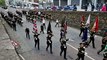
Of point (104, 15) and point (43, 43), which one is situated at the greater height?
point (104, 15)

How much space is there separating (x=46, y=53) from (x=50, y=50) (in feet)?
1.44

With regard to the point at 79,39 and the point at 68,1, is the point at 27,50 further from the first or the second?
the point at 68,1

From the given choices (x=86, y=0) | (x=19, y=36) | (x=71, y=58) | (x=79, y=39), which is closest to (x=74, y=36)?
(x=79, y=39)

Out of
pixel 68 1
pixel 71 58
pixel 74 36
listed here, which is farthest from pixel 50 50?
pixel 68 1

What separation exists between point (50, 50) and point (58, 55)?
1037 millimetres

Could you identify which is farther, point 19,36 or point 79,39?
point 19,36

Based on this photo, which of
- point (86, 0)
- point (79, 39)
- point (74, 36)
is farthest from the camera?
point (86, 0)

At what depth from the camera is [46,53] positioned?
59.4 ft

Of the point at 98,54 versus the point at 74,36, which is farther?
the point at 74,36

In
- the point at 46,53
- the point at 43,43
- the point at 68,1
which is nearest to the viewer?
the point at 46,53

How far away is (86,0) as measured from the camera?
4803 cm

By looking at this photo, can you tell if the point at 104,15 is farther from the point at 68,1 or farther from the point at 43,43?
the point at 68,1

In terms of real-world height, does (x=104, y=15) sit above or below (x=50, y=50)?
above

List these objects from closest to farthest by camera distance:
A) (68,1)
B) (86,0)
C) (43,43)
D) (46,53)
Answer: (46,53) → (43,43) → (86,0) → (68,1)
